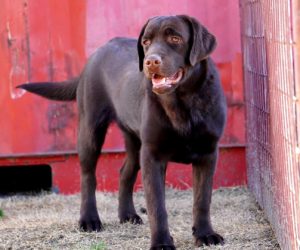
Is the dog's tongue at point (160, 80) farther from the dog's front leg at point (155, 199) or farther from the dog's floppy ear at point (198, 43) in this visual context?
the dog's front leg at point (155, 199)

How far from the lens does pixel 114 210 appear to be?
22.6 feet

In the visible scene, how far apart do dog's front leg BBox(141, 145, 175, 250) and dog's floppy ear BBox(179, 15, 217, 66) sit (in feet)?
2.07

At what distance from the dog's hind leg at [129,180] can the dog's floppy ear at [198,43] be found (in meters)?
1.36

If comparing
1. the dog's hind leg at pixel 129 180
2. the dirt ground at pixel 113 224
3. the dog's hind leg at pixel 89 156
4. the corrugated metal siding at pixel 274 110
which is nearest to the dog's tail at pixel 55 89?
the dog's hind leg at pixel 89 156

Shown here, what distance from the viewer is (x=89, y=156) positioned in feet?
20.5

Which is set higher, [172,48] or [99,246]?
[172,48]

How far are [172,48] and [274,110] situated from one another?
0.69 metres

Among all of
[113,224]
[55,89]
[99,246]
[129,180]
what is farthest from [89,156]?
[99,246]

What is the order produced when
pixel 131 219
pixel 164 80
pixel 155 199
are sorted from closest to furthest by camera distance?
pixel 164 80
pixel 155 199
pixel 131 219

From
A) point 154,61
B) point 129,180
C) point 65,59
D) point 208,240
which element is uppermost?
point 154,61

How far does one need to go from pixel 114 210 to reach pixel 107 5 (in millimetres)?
1775

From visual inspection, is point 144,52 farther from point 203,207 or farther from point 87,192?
point 87,192

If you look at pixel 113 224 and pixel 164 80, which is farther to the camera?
pixel 113 224

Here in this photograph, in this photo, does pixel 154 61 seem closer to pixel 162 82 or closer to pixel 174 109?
pixel 162 82
